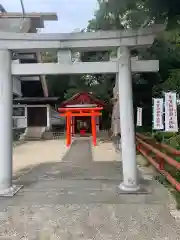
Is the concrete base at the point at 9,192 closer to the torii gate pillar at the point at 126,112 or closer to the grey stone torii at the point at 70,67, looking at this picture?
the grey stone torii at the point at 70,67

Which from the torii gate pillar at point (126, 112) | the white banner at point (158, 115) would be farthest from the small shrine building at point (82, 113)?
the torii gate pillar at point (126, 112)

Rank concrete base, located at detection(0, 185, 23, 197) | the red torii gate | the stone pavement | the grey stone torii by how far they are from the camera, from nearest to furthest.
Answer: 1. the stone pavement
2. concrete base, located at detection(0, 185, 23, 197)
3. the grey stone torii
4. the red torii gate

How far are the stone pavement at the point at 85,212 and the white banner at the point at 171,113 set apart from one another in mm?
1201

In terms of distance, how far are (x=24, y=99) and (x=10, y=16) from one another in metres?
12.2

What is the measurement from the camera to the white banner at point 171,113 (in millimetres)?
6551

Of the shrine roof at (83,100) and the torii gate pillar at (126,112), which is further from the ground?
the shrine roof at (83,100)

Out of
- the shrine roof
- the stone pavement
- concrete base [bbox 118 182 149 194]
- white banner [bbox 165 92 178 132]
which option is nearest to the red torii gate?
the shrine roof

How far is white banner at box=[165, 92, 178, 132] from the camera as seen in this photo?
655 cm

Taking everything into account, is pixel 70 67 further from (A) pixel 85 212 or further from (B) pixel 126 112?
(A) pixel 85 212

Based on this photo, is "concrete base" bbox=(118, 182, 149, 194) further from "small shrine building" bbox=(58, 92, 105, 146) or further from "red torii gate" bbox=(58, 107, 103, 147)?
"red torii gate" bbox=(58, 107, 103, 147)

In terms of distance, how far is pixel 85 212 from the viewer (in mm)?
4547

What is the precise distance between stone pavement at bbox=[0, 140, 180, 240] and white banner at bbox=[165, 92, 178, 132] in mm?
1201

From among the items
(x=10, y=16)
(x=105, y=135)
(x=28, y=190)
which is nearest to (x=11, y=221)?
(x=28, y=190)

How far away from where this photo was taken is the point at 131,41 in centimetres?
587
